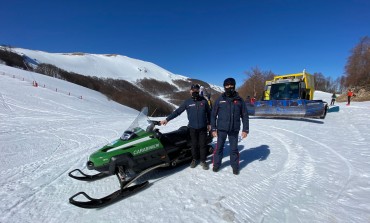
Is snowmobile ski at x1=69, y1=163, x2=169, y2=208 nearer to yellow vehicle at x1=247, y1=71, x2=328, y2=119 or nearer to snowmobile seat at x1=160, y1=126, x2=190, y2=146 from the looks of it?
snowmobile seat at x1=160, y1=126, x2=190, y2=146

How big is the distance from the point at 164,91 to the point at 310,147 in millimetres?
139023

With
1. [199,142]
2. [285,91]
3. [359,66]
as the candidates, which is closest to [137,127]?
[199,142]

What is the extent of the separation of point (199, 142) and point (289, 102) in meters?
8.15

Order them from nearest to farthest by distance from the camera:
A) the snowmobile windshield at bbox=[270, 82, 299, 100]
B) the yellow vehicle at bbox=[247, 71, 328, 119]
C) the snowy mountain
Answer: the yellow vehicle at bbox=[247, 71, 328, 119], the snowmobile windshield at bbox=[270, 82, 299, 100], the snowy mountain

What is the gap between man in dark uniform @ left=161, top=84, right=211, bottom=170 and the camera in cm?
473

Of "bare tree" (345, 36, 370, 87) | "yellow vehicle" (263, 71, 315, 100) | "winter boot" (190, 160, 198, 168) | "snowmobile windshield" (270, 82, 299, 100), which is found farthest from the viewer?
"bare tree" (345, 36, 370, 87)

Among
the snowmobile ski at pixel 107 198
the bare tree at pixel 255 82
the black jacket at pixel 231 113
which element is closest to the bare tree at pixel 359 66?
the bare tree at pixel 255 82

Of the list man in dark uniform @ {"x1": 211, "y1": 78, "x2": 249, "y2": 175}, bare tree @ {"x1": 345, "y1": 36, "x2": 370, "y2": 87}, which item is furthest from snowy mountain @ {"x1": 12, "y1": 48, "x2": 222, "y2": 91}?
man in dark uniform @ {"x1": 211, "y1": 78, "x2": 249, "y2": 175}

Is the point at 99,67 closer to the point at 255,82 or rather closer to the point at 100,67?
the point at 100,67

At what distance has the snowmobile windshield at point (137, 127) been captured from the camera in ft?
13.9

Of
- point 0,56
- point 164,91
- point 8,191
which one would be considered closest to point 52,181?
point 8,191

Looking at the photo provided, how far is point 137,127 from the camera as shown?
14.8ft

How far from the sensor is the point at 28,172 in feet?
15.8

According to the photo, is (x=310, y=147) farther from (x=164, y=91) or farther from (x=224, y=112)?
(x=164, y=91)
